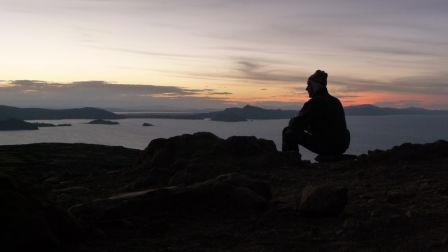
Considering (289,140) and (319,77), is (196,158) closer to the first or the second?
(289,140)

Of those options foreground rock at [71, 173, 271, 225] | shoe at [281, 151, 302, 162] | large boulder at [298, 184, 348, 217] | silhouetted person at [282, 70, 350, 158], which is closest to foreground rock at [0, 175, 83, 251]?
foreground rock at [71, 173, 271, 225]

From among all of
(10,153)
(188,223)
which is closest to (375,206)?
(188,223)

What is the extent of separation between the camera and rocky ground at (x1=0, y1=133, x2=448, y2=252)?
6453 mm

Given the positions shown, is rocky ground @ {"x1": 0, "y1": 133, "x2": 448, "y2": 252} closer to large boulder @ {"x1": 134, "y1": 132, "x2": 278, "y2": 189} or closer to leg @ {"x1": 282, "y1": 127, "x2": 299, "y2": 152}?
large boulder @ {"x1": 134, "y1": 132, "x2": 278, "y2": 189}

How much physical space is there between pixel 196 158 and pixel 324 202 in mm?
6425

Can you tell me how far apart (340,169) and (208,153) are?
387 centimetres

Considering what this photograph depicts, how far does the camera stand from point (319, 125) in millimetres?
14766

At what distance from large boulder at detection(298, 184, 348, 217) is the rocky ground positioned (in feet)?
0.05

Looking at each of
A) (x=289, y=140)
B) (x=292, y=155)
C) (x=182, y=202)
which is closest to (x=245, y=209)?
(x=182, y=202)

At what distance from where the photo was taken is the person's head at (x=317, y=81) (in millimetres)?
15008

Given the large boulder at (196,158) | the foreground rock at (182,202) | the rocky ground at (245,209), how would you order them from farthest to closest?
the large boulder at (196,158)
the foreground rock at (182,202)
the rocky ground at (245,209)

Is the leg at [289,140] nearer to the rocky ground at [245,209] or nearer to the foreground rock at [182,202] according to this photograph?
the rocky ground at [245,209]

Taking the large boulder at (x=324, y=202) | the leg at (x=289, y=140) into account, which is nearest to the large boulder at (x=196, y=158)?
the leg at (x=289, y=140)

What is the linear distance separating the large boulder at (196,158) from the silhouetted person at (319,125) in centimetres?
94
